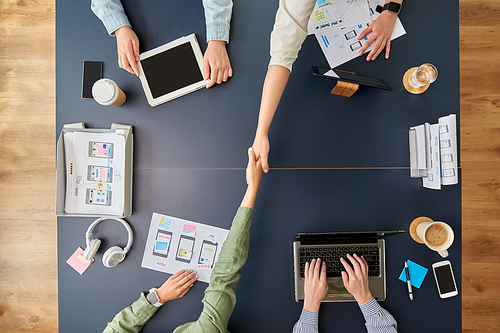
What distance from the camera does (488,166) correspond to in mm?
1436

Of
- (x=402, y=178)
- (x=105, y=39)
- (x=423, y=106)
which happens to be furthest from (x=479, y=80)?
(x=105, y=39)

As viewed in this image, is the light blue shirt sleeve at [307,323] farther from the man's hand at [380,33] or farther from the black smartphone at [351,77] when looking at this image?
the man's hand at [380,33]

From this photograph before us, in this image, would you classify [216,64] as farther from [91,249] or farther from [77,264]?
[77,264]

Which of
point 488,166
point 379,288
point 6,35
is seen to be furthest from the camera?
point 6,35

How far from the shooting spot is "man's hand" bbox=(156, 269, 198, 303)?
1101 mm

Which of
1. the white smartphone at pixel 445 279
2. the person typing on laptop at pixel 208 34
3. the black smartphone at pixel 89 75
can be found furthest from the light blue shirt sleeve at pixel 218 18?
the white smartphone at pixel 445 279

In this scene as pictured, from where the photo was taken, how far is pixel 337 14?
47.1 inches

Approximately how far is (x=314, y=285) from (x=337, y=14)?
4.22ft

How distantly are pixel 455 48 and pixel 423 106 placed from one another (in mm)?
314

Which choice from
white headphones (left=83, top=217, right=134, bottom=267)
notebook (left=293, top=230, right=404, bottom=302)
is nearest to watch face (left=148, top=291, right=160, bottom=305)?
white headphones (left=83, top=217, right=134, bottom=267)

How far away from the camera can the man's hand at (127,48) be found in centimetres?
114

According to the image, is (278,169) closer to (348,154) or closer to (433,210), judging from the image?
(348,154)

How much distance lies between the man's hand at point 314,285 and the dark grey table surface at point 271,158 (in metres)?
0.08

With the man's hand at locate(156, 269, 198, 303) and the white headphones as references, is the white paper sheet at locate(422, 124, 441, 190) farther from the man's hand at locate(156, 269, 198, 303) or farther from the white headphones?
the white headphones
